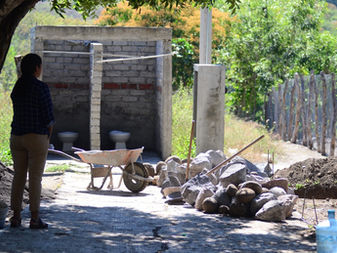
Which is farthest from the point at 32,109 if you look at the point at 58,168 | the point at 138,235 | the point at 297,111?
the point at 297,111

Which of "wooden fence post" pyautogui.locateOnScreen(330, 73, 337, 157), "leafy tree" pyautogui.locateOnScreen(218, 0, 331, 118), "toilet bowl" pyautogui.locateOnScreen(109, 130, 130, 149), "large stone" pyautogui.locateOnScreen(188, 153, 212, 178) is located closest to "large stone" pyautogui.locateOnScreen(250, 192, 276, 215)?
"large stone" pyautogui.locateOnScreen(188, 153, 212, 178)

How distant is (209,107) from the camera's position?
43.1 feet

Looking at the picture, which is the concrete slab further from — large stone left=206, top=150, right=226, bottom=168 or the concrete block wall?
the concrete block wall

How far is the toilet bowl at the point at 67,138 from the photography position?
1609cm

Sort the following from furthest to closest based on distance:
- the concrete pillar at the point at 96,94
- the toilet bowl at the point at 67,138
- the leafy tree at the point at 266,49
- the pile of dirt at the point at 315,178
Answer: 1. the leafy tree at the point at 266,49
2. the toilet bowl at the point at 67,138
3. the concrete pillar at the point at 96,94
4. the pile of dirt at the point at 315,178

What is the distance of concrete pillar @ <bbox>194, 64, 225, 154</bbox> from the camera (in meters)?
13.1

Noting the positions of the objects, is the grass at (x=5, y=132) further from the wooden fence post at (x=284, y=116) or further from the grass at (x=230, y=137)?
the wooden fence post at (x=284, y=116)

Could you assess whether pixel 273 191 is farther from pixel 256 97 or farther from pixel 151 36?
pixel 256 97

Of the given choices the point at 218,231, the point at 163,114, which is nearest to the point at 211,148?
the point at 163,114

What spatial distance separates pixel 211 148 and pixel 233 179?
372 cm

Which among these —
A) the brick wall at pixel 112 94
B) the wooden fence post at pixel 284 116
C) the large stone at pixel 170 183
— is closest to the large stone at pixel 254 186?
the large stone at pixel 170 183

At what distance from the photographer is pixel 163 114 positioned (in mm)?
15164

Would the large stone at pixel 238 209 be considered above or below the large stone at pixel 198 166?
below

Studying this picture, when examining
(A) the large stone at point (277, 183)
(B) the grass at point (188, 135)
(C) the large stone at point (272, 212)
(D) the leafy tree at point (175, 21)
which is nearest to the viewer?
(C) the large stone at point (272, 212)
